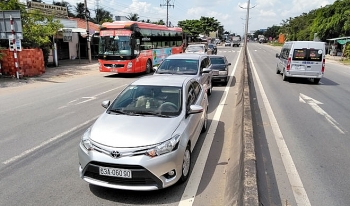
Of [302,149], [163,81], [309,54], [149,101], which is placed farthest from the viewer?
[309,54]

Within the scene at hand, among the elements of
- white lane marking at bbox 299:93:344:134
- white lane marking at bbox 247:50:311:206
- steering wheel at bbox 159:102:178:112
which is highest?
steering wheel at bbox 159:102:178:112

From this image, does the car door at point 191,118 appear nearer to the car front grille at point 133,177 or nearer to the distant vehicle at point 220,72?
the car front grille at point 133,177

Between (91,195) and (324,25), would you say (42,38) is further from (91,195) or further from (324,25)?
(324,25)

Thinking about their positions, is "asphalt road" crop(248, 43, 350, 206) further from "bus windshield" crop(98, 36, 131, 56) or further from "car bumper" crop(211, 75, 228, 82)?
"bus windshield" crop(98, 36, 131, 56)

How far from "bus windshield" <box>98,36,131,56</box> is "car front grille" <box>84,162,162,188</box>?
13.6 metres

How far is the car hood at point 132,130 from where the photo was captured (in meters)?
3.77

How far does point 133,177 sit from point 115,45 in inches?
554

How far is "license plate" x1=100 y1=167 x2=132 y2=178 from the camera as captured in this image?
3625mm

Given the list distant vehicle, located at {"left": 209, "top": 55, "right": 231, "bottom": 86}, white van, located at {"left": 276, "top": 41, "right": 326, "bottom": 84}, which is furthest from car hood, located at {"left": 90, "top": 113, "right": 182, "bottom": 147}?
white van, located at {"left": 276, "top": 41, "right": 326, "bottom": 84}

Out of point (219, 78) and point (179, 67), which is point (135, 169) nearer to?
point (179, 67)

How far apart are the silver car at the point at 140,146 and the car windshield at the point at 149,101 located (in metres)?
0.02

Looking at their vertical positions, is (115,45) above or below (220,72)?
above

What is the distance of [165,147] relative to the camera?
3814 mm

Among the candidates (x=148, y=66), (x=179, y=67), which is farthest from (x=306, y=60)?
(x=148, y=66)
